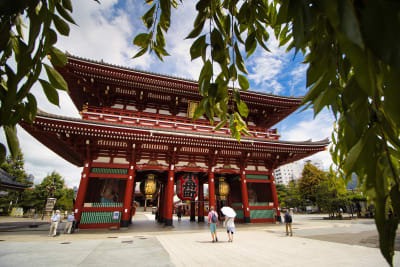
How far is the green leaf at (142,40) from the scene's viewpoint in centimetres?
147

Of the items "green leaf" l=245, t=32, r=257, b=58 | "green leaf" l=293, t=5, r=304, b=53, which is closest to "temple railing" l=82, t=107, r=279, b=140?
"green leaf" l=245, t=32, r=257, b=58

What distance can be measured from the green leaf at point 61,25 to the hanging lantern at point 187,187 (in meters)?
10.4

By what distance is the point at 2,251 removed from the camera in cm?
491

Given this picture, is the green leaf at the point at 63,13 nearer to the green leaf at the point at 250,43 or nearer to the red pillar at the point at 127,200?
the green leaf at the point at 250,43

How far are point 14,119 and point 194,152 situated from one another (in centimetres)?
1041

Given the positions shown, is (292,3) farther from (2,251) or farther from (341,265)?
(2,251)

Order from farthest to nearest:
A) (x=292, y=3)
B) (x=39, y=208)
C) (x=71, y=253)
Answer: (x=39, y=208) → (x=71, y=253) → (x=292, y=3)

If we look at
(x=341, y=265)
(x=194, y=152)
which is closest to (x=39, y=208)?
(x=194, y=152)

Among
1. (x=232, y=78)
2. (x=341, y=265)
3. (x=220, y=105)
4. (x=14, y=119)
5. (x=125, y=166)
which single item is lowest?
(x=341, y=265)

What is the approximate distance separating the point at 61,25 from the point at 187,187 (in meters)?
10.5

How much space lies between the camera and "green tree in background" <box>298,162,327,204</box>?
2908 centimetres

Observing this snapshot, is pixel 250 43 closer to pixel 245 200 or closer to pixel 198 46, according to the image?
pixel 198 46

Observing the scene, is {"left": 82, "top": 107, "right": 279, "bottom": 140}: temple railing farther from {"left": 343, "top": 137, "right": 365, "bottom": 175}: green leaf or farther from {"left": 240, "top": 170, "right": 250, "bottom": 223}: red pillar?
{"left": 343, "top": 137, "right": 365, "bottom": 175}: green leaf

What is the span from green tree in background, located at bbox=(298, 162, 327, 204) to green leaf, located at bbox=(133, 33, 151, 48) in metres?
33.1
